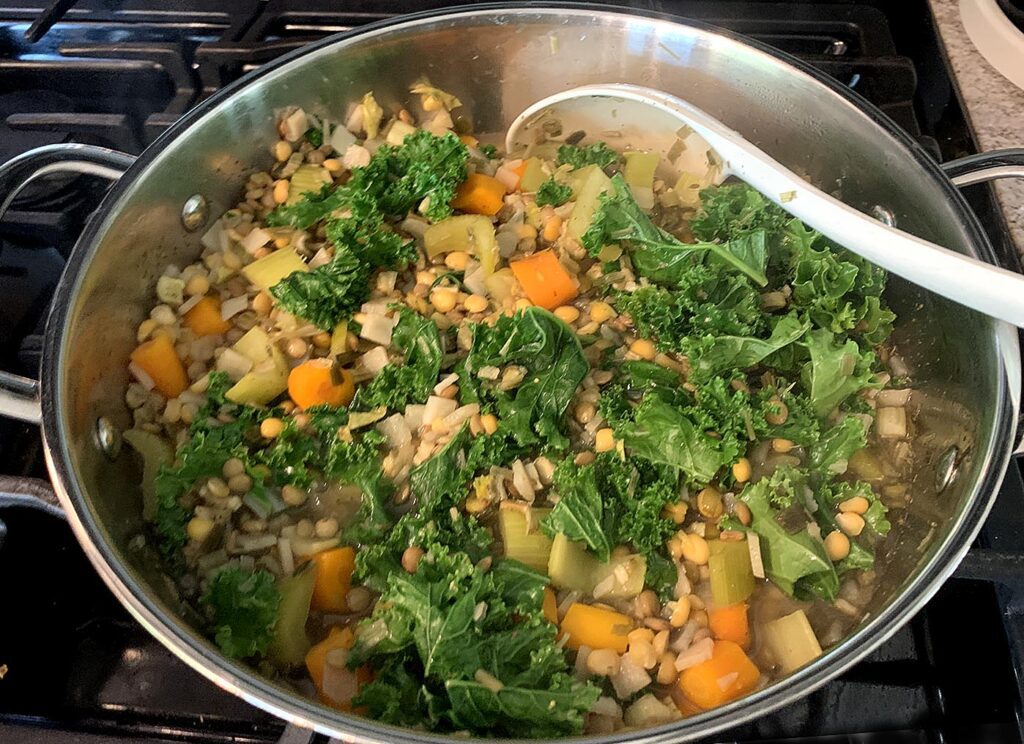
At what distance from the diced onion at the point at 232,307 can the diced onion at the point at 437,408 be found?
55 cm

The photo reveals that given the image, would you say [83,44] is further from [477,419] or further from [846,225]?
[846,225]

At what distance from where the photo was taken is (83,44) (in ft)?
6.89

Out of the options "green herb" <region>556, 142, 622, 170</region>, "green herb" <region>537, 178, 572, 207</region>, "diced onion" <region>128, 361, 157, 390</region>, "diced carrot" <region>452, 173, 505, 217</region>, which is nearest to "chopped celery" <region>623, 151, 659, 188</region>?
"green herb" <region>556, 142, 622, 170</region>

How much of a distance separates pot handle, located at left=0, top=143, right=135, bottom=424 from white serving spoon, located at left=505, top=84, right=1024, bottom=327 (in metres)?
0.95

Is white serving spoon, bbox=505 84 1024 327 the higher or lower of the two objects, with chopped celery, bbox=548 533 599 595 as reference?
higher

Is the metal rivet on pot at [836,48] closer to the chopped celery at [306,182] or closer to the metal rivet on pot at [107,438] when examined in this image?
the chopped celery at [306,182]

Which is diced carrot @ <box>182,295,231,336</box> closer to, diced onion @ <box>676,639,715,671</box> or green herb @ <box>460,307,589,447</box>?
green herb @ <box>460,307,589,447</box>

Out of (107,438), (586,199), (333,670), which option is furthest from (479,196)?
(333,670)

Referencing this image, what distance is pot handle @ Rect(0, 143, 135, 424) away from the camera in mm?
1389

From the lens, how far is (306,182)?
198 centimetres

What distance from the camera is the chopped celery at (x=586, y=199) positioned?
190 cm

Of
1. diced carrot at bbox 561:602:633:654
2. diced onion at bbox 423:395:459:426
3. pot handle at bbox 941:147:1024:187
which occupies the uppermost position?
pot handle at bbox 941:147:1024:187

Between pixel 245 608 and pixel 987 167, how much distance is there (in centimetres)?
168

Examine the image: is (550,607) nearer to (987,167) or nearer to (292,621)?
(292,621)
